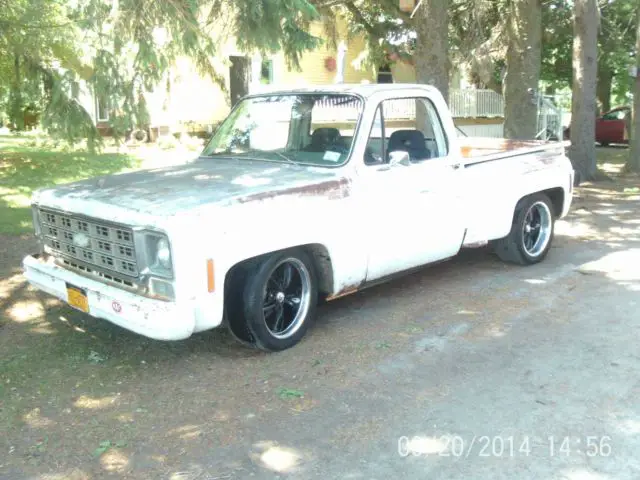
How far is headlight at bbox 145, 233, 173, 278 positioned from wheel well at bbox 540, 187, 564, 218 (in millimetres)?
4898

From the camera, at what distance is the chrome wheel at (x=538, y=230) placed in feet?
24.7

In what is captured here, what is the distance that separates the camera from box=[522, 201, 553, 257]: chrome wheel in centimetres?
752

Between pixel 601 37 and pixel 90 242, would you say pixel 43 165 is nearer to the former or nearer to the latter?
pixel 90 242

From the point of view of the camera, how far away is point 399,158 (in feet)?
18.3

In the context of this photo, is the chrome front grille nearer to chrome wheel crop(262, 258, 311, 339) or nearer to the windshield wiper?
chrome wheel crop(262, 258, 311, 339)

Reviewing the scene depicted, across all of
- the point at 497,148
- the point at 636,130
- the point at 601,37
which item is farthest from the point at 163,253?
the point at 601,37

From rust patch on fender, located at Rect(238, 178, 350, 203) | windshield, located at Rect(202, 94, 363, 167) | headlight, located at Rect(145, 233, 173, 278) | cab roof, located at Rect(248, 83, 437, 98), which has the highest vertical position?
cab roof, located at Rect(248, 83, 437, 98)

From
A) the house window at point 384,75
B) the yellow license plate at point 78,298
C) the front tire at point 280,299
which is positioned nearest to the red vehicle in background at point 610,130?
the house window at point 384,75

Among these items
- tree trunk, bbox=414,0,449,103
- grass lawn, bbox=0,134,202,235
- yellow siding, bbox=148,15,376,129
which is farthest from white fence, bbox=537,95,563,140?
tree trunk, bbox=414,0,449,103

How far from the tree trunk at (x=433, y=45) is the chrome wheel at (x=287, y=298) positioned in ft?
19.4

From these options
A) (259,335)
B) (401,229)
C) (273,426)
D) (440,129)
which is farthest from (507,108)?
(273,426)

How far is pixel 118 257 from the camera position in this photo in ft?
14.8

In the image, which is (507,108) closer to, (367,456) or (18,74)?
(18,74)

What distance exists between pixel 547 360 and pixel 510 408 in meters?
0.87
